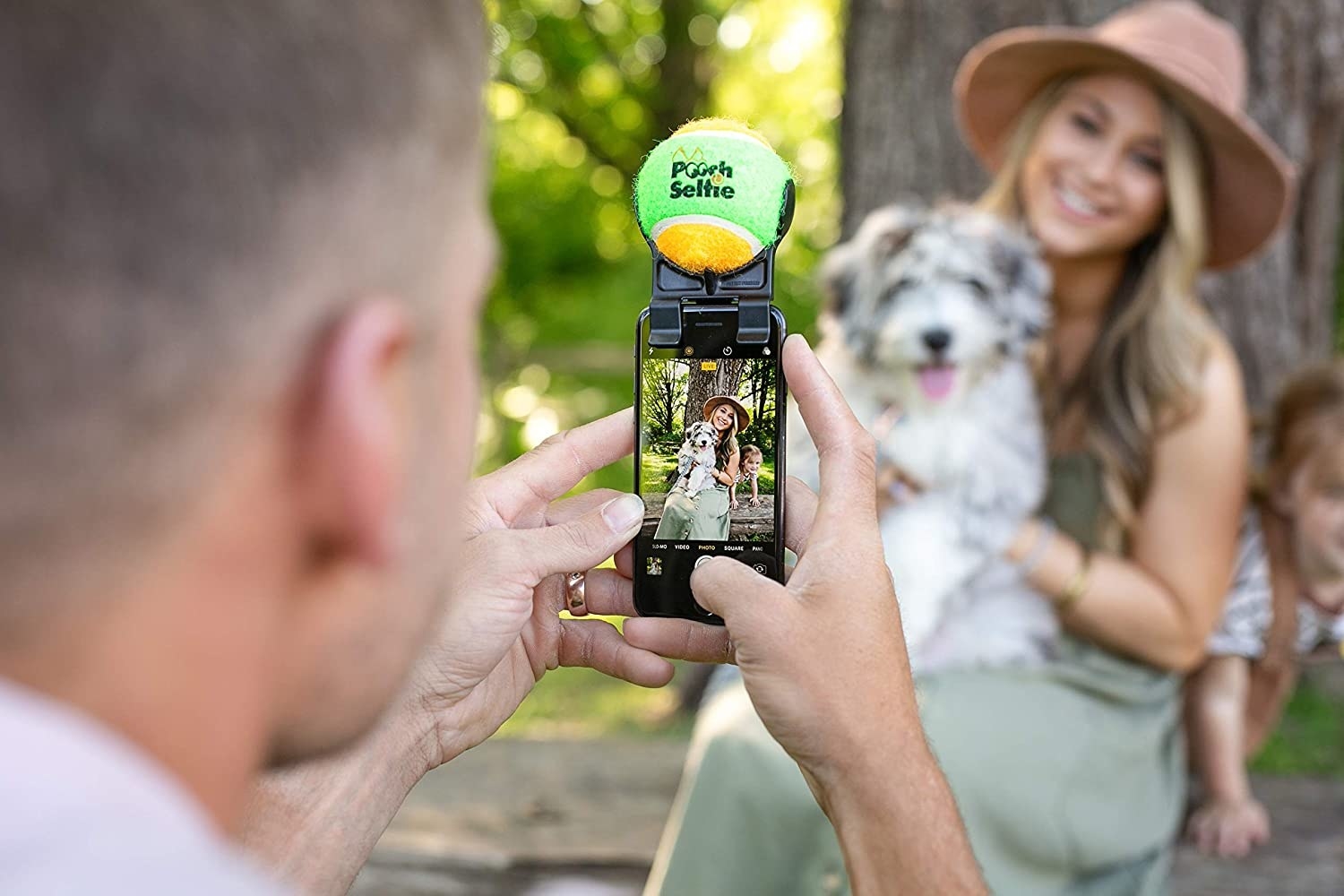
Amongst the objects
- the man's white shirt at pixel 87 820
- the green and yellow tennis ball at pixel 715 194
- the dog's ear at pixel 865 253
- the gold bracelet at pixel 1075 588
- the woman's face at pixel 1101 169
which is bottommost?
the gold bracelet at pixel 1075 588

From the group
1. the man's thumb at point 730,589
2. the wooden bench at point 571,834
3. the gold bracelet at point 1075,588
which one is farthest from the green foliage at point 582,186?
the man's thumb at point 730,589

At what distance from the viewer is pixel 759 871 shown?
215 cm

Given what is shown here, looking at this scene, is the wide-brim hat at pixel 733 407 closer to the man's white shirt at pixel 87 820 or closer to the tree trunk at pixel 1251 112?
the man's white shirt at pixel 87 820

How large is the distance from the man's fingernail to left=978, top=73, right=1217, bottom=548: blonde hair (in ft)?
4.98

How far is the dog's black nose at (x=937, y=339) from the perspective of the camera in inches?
103

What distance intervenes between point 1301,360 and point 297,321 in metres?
3.48

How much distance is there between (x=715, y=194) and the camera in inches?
54.0

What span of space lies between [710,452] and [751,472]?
5 centimetres

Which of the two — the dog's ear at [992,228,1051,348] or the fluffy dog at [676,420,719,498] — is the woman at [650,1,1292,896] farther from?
the fluffy dog at [676,420,719,498]

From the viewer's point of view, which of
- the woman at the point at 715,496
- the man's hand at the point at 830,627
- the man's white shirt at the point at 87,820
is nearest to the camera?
the man's white shirt at the point at 87,820

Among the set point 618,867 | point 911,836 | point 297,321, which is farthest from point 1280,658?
point 297,321

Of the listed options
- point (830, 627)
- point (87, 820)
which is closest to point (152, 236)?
point (87, 820)

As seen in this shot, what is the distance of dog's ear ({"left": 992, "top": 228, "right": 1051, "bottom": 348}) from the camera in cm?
262

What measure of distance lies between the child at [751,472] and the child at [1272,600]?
5.83ft
